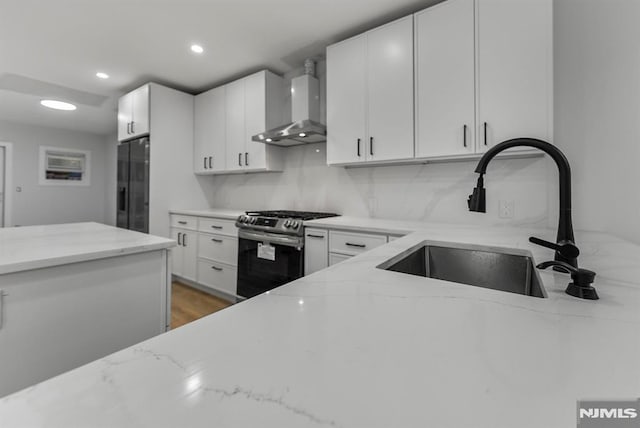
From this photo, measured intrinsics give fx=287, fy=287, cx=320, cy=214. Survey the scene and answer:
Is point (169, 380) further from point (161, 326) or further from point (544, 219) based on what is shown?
point (544, 219)

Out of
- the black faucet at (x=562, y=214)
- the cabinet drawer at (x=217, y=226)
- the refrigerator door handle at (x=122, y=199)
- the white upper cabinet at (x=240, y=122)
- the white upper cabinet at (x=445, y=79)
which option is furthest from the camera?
the refrigerator door handle at (x=122, y=199)

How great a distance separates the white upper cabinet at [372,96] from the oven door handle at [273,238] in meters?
0.74

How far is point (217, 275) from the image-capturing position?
3.04 m

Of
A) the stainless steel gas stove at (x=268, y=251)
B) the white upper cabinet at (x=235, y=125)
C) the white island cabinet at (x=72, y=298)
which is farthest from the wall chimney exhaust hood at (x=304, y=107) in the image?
the white island cabinet at (x=72, y=298)

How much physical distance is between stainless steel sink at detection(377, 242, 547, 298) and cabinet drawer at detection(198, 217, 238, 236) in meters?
2.04

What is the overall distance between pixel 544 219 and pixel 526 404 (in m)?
2.01

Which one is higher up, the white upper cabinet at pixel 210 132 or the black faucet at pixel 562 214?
the white upper cabinet at pixel 210 132

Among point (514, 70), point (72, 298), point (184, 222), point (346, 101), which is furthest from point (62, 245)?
point (514, 70)

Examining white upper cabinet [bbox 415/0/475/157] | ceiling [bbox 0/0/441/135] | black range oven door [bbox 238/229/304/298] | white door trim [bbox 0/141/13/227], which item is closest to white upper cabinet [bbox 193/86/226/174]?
ceiling [bbox 0/0/441/135]

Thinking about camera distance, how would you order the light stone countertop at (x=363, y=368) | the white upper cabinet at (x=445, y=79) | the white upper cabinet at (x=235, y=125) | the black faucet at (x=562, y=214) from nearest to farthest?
1. the light stone countertop at (x=363, y=368)
2. the black faucet at (x=562, y=214)
3. the white upper cabinet at (x=445, y=79)
4. the white upper cabinet at (x=235, y=125)

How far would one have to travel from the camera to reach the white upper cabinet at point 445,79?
1.84 m

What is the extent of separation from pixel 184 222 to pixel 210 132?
3.72ft

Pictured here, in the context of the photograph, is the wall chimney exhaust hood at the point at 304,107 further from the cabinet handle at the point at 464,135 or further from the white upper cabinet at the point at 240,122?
the cabinet handle at the point at 464,135

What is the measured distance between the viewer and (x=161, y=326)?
147cm
